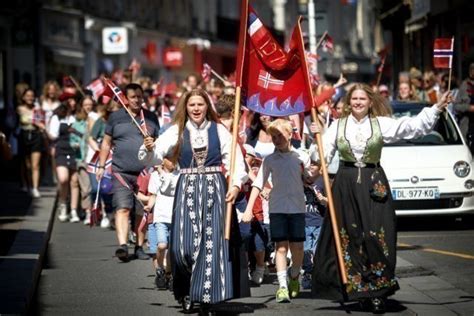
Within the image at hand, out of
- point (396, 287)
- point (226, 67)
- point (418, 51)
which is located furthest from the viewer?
point (226, 67)

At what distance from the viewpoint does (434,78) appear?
26.0 metres

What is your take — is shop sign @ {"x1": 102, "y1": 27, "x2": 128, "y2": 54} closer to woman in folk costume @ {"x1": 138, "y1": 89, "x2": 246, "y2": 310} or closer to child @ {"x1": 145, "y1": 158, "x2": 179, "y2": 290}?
child @ {"x1": 145, "y1": 158, "x2": 179, "y2": 290}

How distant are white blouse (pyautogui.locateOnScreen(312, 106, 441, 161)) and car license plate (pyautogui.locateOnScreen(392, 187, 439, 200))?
21.3 ft

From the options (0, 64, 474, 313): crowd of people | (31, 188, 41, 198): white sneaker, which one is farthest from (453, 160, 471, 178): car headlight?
(31, 188, 41, 198): white sneaker

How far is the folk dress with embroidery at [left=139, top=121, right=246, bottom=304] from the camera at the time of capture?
11.5 meters

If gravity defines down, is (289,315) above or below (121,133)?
below

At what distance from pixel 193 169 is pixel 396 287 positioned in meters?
1.71

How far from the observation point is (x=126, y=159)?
16.1 metres

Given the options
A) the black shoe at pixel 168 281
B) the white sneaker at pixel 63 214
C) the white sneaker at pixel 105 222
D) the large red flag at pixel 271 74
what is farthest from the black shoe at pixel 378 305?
the white sneaker at pixel 63 214

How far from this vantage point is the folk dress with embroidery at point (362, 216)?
1147 centimetres

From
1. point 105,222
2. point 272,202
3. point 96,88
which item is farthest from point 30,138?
point 272,202

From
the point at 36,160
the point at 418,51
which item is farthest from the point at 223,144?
the point at 418,51

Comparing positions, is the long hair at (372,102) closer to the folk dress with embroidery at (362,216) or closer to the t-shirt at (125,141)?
the folk dress with embroidery at (362,216)

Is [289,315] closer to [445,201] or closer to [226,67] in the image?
[445,201]
